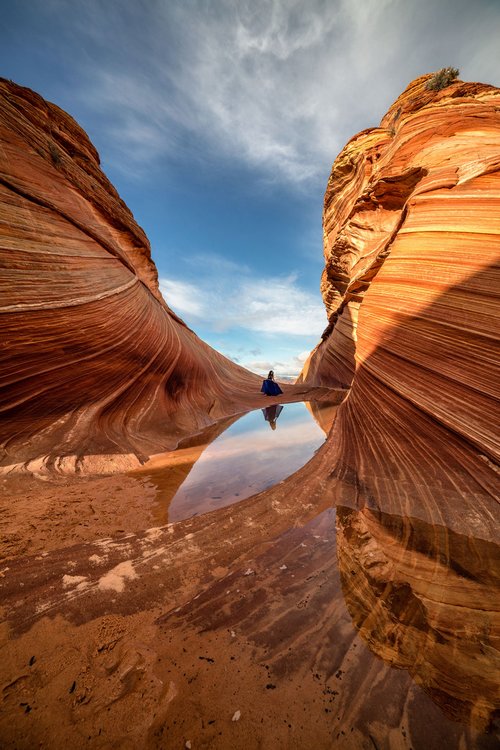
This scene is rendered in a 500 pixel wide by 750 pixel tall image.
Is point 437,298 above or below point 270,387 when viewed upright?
above

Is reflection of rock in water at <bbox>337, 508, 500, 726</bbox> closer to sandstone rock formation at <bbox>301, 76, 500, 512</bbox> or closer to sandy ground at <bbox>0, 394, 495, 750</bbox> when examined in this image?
sandy ground at <bbox>0, 394, 495, 750</bbox>

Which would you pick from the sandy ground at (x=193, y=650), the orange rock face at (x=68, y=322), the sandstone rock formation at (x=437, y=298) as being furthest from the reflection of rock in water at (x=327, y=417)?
the sandy ground at (x=193, y=650)

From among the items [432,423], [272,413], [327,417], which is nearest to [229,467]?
[432,423]

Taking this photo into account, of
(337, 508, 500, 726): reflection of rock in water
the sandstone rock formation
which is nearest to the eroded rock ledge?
(337, 508, 500, 726): reflection of rock in water

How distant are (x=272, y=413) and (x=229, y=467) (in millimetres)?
6131

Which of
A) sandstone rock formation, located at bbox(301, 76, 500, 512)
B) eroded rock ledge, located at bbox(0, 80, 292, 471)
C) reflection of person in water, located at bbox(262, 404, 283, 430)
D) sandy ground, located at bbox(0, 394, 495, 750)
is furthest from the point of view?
reflection of person in water, located at bbox(262, 404, 283, 430)

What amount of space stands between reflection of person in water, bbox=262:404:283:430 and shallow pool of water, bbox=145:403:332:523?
2.83 ft

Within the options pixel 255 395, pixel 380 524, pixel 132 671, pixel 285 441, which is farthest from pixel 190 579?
pixel 255 395

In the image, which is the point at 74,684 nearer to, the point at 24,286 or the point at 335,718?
the point at 335,718

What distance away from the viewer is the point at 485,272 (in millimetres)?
3734

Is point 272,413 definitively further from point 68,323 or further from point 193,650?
point 193,650

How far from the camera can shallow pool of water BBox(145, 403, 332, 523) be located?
3.02 metres

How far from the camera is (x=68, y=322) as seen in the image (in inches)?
190

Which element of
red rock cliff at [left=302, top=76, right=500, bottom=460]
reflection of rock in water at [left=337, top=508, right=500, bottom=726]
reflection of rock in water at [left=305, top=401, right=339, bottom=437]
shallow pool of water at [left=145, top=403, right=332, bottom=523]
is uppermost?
red rock cliff at [left=302, top=76, right=500, bottom=460]
